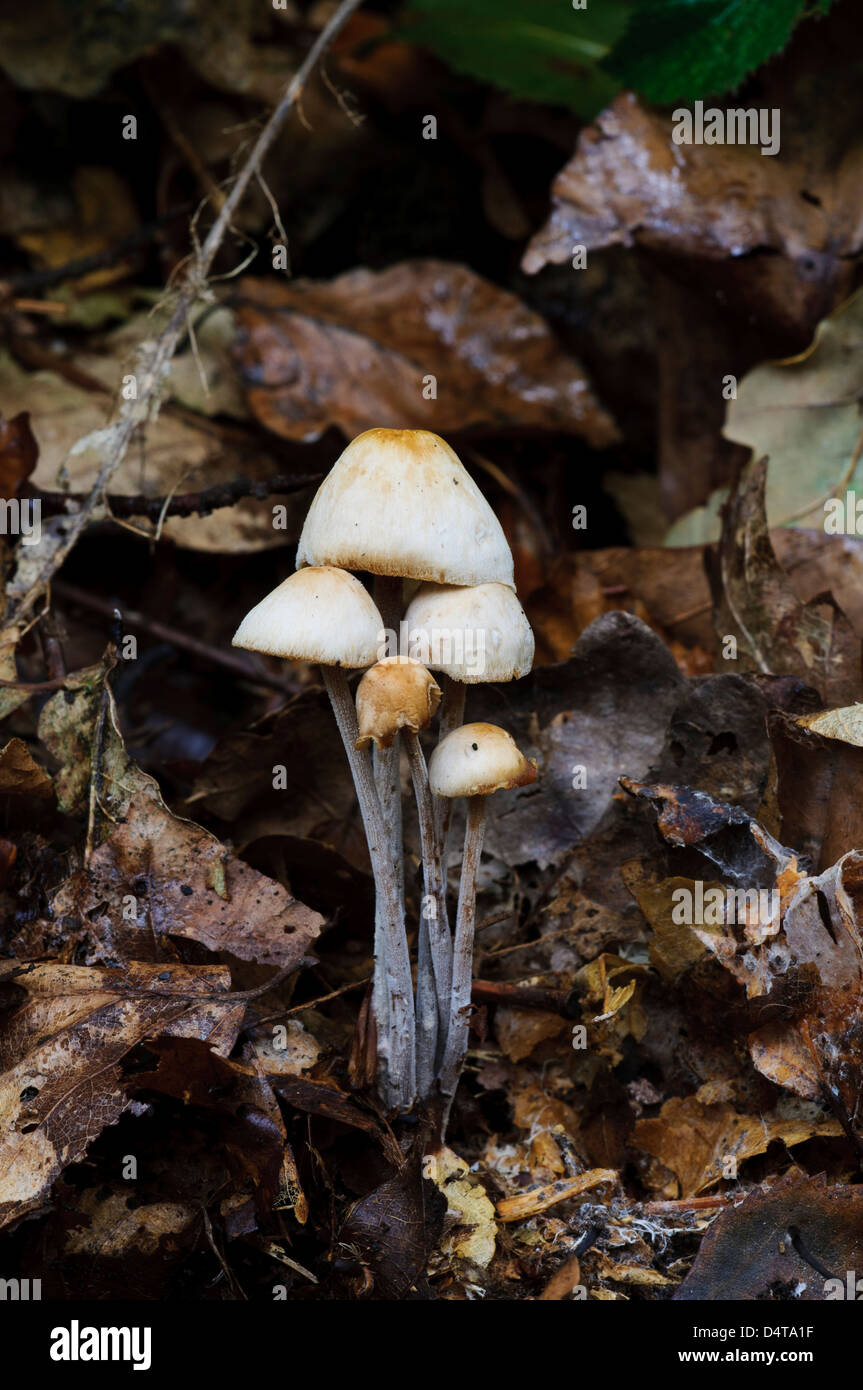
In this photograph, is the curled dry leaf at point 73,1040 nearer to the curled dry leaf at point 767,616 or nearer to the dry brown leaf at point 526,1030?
the dry brown leaf at point 526,1030

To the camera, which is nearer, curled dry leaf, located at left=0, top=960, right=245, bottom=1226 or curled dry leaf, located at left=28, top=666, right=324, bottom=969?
curled dry leaf, located at left=0, top=960, right=245, bottom=1226

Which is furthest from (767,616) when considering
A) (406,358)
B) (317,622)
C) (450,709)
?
(406,358)

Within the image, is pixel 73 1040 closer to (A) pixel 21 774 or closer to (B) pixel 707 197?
(A) pixel 21 774

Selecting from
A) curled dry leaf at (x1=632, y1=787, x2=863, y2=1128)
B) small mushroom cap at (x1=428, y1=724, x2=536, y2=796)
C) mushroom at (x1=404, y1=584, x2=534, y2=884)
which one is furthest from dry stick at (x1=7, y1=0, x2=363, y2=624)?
curled dry leaf at (x1=632, y1=787, x2=863, y2=1128)

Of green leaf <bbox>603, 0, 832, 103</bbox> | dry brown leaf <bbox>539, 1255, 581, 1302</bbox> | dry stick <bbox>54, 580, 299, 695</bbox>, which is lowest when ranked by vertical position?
dry brown leaf <bbox>539, 1255, 581, 1302</bbox>

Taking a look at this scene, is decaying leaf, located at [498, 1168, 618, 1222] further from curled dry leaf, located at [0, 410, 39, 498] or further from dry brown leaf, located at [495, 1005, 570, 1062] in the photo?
curled dry leaf, located at [0, 410, 39, 498]

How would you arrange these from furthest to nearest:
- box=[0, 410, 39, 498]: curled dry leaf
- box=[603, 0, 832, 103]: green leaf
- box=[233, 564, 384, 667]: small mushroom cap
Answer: box=[603, 0, 832, 103]: green leaf < box=[0, 410, 39, 498]: curled dry leaf < box=[233, 564, 384, 667]: small mushroom cap
